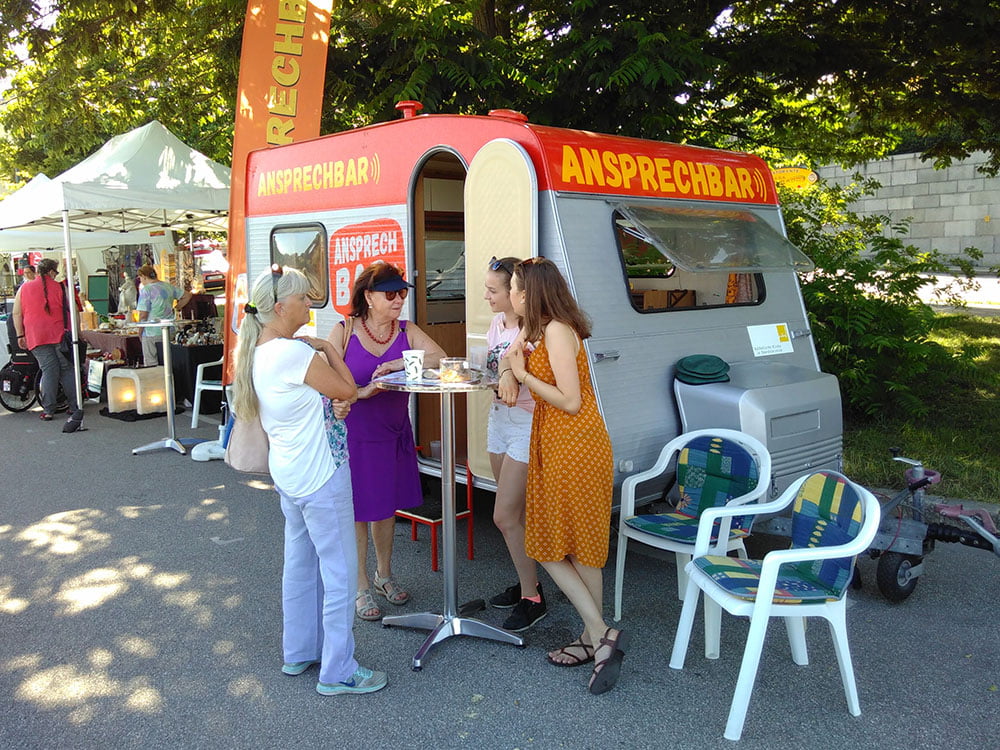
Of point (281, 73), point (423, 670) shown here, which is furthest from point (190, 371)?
point (423, 670)

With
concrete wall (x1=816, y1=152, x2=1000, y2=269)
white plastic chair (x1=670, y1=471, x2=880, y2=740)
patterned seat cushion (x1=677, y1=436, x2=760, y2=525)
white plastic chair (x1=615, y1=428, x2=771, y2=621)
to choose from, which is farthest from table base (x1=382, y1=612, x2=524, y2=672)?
concrete wall (x1=816, y1=152, x2=1000, y2=269)

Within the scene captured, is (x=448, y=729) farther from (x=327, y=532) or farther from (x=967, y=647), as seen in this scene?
(x=967, y=647)

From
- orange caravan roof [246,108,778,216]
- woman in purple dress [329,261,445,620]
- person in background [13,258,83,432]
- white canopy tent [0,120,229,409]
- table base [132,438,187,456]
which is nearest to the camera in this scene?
woman in purple dress [329,261,445,620]

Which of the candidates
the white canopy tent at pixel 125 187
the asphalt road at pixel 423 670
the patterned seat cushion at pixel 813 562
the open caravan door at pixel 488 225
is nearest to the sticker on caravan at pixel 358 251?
the open caravan door at pixel 488 225

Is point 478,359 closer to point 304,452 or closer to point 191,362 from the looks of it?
point 304,452

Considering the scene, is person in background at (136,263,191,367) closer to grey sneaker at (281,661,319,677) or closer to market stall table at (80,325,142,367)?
market stall table at (80,325,142,367)

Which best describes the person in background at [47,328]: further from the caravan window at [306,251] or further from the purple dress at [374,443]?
the purple dress at [374,443]

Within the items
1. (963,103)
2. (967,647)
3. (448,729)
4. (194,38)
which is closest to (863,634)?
(967,647)

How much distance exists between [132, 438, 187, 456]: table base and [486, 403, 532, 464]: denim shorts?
4.75 metres

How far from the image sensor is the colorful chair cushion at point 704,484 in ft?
13.5

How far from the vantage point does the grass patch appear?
20.1ft

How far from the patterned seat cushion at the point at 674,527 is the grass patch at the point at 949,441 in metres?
2.62

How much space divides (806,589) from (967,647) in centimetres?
112

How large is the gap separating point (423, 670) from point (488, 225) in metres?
2.36
